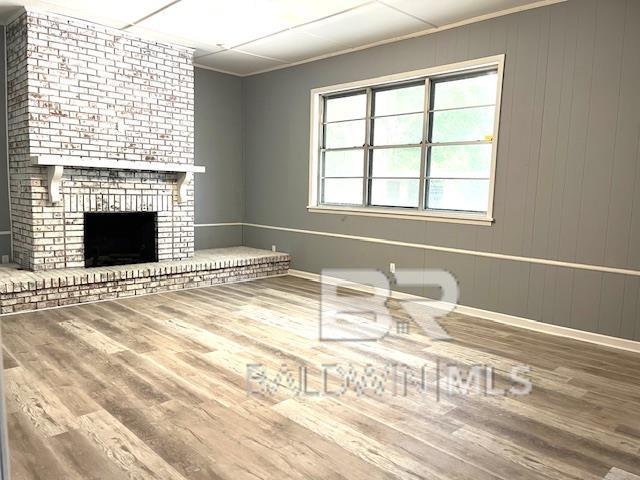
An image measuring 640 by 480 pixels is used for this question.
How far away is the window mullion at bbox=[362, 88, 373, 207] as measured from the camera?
5727 mm

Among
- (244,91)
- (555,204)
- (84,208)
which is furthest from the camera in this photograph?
(244,91)

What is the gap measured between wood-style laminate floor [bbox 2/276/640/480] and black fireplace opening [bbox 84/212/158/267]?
1218 mm

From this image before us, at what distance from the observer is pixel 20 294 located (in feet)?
14.8

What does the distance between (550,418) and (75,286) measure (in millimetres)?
4316

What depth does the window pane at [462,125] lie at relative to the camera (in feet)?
15.6

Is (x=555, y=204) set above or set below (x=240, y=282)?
above

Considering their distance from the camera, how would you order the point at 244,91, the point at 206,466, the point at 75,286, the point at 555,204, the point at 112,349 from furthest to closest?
the point at 244,91 → the point at 75,286 → the point at 555,204 → the point at 112,349 → the point at 206,466

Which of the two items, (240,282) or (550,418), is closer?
(550,418)

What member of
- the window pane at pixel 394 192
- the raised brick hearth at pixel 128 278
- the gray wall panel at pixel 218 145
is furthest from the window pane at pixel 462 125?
the gray wall panel at pixel 218 145

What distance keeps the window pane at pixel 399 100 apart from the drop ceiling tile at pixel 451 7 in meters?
0.79

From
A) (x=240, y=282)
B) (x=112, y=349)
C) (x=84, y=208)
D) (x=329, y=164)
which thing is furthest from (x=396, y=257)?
(x=84, y=208)

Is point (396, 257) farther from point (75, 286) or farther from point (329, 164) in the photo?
point (75, 286)

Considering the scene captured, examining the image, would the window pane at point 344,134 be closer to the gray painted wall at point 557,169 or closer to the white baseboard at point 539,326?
the gray painted wall at point 557,169

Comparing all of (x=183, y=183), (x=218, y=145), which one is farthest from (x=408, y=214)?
(x=218, y=145)
